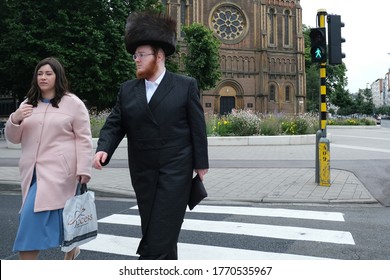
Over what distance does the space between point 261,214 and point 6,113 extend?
45.7m

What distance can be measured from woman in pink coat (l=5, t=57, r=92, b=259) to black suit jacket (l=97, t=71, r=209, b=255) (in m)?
0.44

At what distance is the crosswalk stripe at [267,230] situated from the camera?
4977 mm

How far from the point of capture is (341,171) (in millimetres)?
10477

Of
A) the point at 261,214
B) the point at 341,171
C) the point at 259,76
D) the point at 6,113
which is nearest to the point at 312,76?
→ the point at 259,76

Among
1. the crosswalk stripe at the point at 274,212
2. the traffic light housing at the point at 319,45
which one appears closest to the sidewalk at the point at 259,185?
the crosswalk stripe at the point at 274,212

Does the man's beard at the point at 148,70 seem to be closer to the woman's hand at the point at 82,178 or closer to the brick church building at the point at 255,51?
the woman's hand at the point at 82,178

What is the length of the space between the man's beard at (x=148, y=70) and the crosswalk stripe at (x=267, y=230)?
9.62ft

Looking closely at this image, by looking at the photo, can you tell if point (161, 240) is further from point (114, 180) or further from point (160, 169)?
point (114, 180)

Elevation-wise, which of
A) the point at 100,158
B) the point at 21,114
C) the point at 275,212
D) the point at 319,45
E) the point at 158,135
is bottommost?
the point at 275,212

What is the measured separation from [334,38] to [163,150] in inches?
270

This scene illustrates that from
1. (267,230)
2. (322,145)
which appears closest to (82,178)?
(267,230)

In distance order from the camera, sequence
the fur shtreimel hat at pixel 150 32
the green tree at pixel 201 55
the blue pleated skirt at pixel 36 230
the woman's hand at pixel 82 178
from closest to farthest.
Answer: the fur shtreimel hat at pixel 150 32 < the blue pleated skirt at pixel 36 230 < the woman's hand at pixel 82 178 < the green tree at pixel 201 55

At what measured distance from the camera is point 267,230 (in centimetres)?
537

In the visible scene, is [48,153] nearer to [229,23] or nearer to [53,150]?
[53,150]
